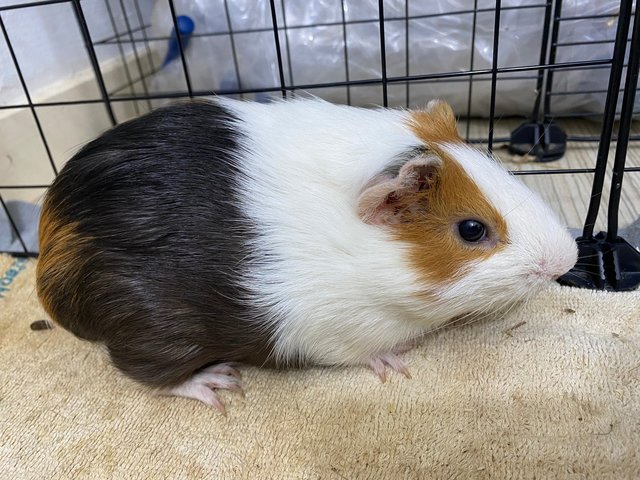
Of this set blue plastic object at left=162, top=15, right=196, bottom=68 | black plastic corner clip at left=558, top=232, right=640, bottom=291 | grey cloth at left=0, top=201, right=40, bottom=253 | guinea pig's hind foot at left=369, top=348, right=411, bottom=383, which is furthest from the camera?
blue plastic object at left=162, top=15, right=196, bottom=68

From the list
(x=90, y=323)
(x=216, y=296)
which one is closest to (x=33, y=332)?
(x=90, y=323)

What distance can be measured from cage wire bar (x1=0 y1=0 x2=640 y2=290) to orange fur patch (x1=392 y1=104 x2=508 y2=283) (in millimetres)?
326

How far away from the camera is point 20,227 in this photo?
1537mm

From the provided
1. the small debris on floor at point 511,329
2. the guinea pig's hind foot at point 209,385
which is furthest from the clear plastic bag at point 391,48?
the guinea pig's hind foot at point 209,385

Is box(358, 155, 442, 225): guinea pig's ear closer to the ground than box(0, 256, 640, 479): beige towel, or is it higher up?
higher up

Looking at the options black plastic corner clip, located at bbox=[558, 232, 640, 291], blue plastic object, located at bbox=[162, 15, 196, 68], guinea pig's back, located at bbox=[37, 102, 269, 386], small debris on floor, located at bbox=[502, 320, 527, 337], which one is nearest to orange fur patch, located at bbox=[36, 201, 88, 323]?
guinea pig's back, located at bbox=[37, 102, 269, 386]

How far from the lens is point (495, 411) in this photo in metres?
A: 0.93

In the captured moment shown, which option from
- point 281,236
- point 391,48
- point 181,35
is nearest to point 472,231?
point 281,236

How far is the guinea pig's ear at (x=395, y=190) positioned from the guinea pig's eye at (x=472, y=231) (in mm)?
89

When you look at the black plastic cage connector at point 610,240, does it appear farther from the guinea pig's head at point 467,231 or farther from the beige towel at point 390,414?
the guinea pig's head at point 467,231

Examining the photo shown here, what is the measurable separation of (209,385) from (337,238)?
42 cm

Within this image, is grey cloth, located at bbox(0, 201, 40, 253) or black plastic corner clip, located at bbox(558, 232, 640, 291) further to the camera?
grey cloth, located at bbox(0, 201, 40, 253)

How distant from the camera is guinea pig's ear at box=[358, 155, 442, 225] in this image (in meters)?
0.82

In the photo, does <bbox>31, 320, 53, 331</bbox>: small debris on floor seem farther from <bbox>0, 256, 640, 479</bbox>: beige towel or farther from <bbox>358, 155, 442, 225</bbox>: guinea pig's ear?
<bbox>358, 155, 442, 225</bbox>: guinea pig's ear
